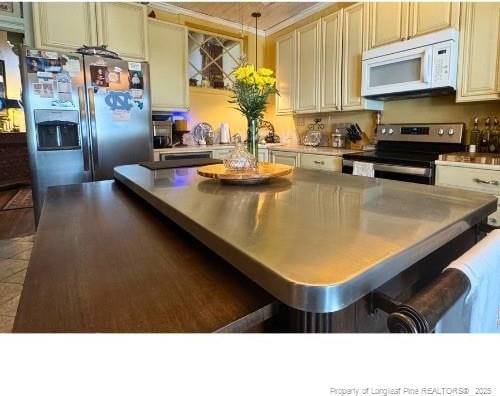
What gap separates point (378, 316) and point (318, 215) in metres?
0.26

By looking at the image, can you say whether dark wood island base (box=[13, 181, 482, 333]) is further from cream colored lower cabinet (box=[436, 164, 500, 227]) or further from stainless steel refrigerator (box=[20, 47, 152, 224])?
stainless steel refrigerator (box=[20, 47, 152, 224])

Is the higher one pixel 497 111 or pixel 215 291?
pixel 497 111

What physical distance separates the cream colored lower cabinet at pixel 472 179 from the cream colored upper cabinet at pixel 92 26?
2.85 m

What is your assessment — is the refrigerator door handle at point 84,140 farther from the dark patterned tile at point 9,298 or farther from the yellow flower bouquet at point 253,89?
the yellow flower bouquet at point 253,89

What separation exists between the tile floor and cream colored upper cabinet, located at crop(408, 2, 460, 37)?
3.29 m

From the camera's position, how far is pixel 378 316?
596mm

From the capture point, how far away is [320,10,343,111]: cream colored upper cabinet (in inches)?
128

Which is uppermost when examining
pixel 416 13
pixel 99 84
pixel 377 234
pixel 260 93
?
pixel 416 13

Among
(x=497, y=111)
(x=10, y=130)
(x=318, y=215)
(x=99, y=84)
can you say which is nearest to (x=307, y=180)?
(x=318, y=215)

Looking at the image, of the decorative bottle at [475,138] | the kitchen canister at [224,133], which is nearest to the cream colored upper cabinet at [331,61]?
the decorative bottle at [475,138]
